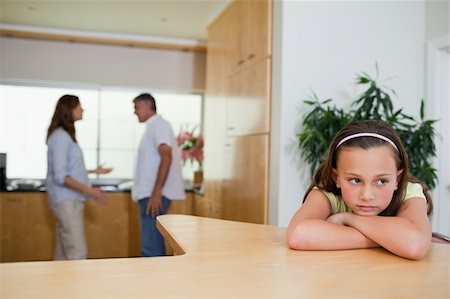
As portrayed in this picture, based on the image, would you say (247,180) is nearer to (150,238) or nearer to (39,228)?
(150,238)

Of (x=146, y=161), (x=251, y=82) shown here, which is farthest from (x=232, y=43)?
(x=146, y=161)

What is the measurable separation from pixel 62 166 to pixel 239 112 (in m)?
1.34

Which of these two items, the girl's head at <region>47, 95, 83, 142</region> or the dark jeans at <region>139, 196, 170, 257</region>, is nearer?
the girl's head at <region>47, 95, 83, 142</region>

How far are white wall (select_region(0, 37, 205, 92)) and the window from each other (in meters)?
0.14

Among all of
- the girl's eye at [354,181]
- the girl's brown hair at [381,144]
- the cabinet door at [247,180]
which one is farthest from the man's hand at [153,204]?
the girl's eye at [354,181]

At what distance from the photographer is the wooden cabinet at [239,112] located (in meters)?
3.07

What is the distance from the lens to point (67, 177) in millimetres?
3094

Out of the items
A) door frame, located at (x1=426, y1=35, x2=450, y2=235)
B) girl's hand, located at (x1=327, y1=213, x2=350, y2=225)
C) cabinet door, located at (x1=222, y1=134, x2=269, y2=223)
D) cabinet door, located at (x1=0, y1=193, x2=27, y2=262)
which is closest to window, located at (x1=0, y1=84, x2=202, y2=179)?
cabinet door, located at (x1=0, y1=193, x2=27, y2=262)

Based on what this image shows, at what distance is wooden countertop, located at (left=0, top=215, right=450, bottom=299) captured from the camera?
29.1 inches

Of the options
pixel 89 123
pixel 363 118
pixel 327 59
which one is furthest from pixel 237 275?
pixel 89 123

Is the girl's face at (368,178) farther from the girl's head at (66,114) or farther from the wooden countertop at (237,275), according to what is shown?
the girl's head at (66,114)

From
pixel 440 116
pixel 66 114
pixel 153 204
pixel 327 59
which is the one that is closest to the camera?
pixel 327 59

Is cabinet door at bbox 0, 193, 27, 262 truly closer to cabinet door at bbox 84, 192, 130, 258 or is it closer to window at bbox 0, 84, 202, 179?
cabinet door at bbox 84, 192, 130, 258

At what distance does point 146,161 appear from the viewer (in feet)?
11.3
